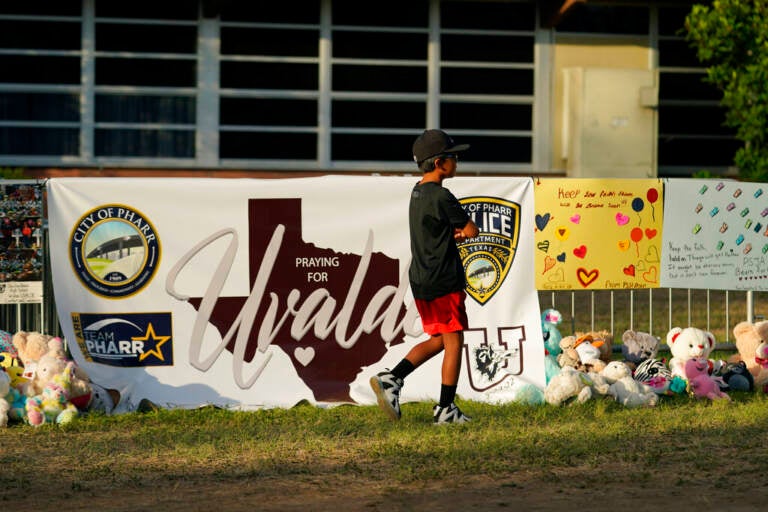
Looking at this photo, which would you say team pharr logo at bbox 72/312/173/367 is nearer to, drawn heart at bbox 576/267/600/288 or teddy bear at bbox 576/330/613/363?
drawn heart at bbox 576/267/600/288

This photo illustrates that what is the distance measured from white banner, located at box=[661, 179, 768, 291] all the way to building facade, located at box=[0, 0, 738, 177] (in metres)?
11.1

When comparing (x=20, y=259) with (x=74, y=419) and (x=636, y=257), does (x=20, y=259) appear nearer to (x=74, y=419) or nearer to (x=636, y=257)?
(x=74, y=419)

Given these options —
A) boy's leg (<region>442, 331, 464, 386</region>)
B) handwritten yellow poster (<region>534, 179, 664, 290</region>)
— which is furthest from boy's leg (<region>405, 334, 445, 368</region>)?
handwritten yellow poster (<region>534, 179, 664, 290</region>)

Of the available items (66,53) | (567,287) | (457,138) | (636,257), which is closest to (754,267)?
(636,257)

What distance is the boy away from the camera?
7.88 meters

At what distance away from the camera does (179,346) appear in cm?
874

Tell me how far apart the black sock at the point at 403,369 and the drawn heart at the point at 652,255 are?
7.97 ft

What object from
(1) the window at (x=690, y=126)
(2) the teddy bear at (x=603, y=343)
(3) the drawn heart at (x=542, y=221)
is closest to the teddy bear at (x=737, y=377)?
(2) the teddy bear at (x=603, y=343)

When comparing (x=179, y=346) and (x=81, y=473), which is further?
(x=179, y=346)

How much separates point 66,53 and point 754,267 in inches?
548

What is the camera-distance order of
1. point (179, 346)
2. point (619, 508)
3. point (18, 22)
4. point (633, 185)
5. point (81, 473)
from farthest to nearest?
point (18, 22) → point (633, 185) → point (179, 346) → point (81, 473) → point (619, 508)

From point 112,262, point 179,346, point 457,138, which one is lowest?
point 179,346

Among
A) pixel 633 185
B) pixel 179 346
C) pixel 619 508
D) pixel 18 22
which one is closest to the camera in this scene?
pixel 619 508

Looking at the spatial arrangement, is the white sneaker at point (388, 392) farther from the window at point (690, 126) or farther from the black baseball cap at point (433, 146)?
the window at point (690, 126)
